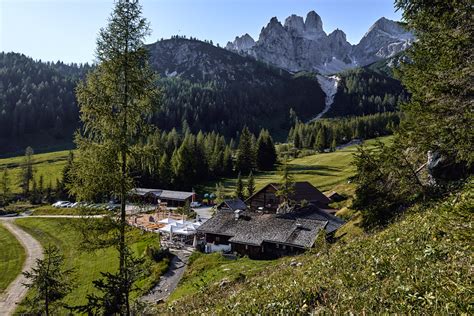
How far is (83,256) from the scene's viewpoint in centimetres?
5088

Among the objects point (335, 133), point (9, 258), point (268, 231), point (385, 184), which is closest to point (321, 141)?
point (335, 133)

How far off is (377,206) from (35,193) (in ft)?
348

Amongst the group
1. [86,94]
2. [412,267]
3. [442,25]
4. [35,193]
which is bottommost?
[35,193]

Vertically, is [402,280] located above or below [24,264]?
above

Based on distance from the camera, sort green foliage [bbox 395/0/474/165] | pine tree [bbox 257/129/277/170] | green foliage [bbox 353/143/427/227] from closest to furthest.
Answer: green foliage [bbox 395/0/474/165] < green foliage [bbox 353/143/427/227] < pine tree [bbox 257/129/277/170]

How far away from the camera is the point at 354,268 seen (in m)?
11.9

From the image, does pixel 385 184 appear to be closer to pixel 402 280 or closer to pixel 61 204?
pixel 402 280

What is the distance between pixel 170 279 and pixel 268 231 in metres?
14.6

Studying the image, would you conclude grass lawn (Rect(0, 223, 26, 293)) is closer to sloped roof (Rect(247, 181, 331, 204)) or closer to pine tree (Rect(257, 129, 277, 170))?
sloped roof (Rect(247, 181, 331, 204))

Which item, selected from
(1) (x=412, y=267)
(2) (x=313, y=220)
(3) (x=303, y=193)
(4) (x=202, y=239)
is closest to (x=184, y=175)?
(3) (x=303, y=193)

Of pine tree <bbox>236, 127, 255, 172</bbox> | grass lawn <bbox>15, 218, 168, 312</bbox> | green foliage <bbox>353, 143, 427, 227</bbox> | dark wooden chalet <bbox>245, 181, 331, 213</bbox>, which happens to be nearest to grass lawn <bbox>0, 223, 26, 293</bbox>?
grass lawn <bbox>15, 218, 168, 312</bbox>

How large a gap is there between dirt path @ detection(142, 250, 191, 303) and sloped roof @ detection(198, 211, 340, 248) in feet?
16.8

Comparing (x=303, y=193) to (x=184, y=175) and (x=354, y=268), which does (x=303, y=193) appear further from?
(x=354, y=268)

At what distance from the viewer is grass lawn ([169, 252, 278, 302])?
32.3m
